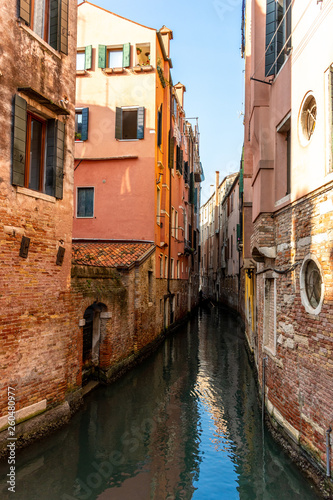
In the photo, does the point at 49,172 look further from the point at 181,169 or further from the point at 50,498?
the point at 181,169

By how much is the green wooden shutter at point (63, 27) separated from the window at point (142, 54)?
803cm

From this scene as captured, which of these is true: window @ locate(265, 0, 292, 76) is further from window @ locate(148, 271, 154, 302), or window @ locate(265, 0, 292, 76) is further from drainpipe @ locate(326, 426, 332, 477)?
window @ locate(148, 271, 154, 302)

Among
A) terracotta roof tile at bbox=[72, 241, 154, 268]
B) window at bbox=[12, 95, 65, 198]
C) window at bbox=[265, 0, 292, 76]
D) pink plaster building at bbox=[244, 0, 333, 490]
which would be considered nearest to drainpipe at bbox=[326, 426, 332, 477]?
pink plaster building at bbox=[244, 0, 333, 490]

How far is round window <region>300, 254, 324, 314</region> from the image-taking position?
18.5 feet

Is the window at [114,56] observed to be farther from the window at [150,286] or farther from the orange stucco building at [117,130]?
the window at [150,286]

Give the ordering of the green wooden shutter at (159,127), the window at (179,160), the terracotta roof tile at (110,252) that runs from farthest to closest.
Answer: the window at (179,160) → the green wooden shutter at (159,127) → the terracotta roof tile at (110,252)

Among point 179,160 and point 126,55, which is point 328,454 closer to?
point 126,55

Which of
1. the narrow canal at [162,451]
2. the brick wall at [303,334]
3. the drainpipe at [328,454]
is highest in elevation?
the brick wall at [303,334]

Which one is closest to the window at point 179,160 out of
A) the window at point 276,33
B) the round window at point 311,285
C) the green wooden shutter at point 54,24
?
the window at point 276,33

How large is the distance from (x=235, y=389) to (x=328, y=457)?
6.03m

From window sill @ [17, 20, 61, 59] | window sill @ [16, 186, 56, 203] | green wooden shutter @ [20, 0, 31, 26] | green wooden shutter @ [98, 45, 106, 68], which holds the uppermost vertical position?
green wooden shutter @ [98, 45, 106, 68]

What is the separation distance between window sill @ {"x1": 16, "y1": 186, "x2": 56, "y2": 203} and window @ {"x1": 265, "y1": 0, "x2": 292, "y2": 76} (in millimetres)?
4975

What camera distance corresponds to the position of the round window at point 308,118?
19.8 feet

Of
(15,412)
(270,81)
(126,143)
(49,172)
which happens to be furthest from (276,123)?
(126,143)
